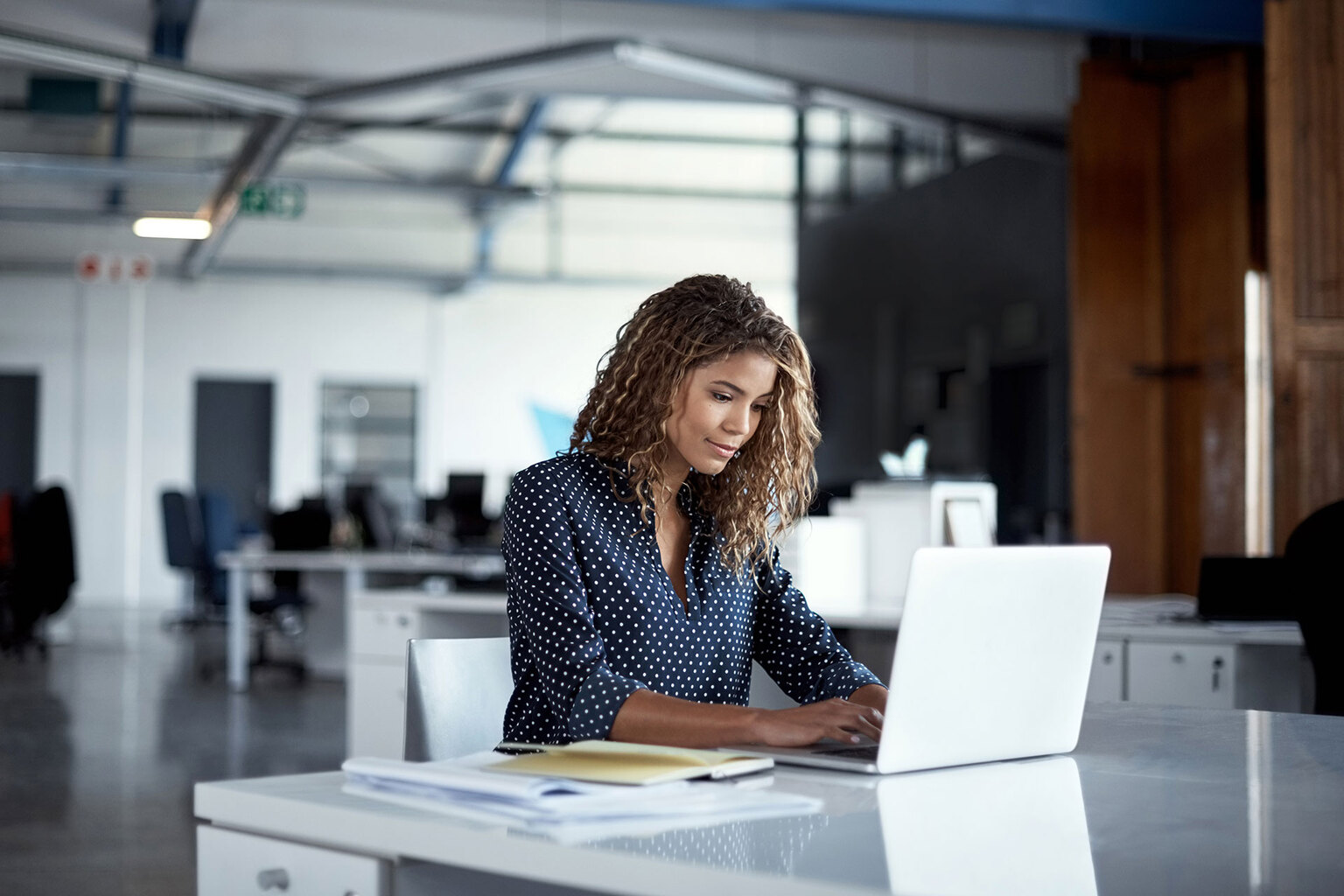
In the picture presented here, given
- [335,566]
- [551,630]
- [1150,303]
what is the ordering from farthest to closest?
[335,566], [1150,303], [551,630]

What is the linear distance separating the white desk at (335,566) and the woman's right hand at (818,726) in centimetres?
665

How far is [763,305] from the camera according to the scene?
198cm

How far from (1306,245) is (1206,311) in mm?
2182

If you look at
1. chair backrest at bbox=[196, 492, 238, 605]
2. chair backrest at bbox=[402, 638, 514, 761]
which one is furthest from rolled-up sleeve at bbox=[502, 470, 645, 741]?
chair backrest at bbox=[196, 492, 238, 605]

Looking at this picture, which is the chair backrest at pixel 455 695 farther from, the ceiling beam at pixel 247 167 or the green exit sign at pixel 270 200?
the green exit sign at pixel 270 200

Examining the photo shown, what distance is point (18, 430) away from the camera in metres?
15.6

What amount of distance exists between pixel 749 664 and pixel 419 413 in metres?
14.9

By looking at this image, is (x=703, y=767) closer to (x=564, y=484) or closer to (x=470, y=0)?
(x=564, y=484)

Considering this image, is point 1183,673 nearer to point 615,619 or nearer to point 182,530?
point 615,619

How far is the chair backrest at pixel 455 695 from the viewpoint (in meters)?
1.95

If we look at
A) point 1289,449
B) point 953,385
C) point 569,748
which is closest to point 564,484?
point 569,748

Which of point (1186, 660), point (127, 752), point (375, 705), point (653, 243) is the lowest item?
point (127, 752)

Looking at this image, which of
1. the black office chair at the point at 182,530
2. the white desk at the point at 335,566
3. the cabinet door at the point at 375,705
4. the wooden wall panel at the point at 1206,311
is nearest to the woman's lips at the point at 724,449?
the cabinet door at the point at 375,705

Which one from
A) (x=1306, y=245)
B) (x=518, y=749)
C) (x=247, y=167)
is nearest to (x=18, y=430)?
(x=247, y=167)
